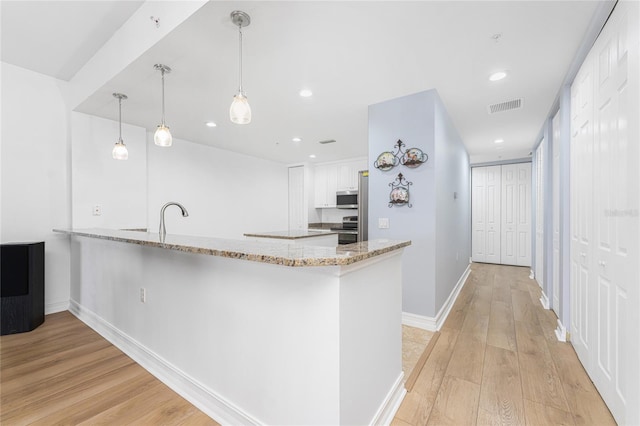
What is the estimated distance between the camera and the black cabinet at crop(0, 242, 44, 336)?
8.35 feet

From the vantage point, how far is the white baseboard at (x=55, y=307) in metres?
3.06

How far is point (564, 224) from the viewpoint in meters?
2.43

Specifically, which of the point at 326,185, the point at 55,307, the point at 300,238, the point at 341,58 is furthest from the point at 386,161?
the point at 55,307

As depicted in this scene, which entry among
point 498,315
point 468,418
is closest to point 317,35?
point 468,418

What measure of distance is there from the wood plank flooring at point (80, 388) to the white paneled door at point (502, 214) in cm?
641

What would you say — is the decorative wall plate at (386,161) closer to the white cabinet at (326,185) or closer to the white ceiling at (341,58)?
the white ceiling at (341,58)

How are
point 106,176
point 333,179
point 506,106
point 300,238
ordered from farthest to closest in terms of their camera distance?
point 333,179 < point 106,176 < point 300,238 < point 506,106

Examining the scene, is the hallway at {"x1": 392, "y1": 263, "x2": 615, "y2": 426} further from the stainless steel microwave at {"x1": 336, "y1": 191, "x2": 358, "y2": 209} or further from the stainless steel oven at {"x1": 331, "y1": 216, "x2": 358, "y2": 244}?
the stainless steel microwave at {"x1": 336, "y1": 191, "x2": 358, "y2": 209}

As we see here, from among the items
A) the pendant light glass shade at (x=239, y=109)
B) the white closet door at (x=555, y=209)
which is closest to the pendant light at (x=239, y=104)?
the pendant light glass shade at (x=239, y=109)

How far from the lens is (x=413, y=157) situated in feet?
8.93

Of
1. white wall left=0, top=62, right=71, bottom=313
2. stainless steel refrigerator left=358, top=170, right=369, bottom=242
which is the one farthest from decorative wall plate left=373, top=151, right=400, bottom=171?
white wall left=0, top=62, right=71, bottom=313

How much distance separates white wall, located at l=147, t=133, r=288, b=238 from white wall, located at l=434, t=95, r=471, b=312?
3.70 m

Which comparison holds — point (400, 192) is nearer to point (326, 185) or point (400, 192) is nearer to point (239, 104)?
point (239, 104)

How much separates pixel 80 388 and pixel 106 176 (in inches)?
97.6
